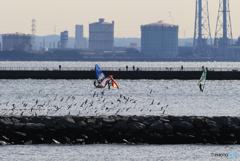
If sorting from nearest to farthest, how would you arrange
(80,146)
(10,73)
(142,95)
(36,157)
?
1. (36,157)
2. (80,146)
3. (142,95)
4. (10,73)

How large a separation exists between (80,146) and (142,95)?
61.5m

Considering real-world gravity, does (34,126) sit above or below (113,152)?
above

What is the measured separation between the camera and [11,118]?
33.8 m

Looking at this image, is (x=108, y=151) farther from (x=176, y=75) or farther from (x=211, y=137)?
(x=176, y=75)

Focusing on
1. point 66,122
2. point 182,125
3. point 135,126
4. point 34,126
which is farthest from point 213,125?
point 34,126

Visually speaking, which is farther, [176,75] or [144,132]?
[176,75]

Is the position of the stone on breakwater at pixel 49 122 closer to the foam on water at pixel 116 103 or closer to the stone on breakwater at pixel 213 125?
the foam on water at pixel 116 103

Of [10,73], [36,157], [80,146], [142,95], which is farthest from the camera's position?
[10,73]

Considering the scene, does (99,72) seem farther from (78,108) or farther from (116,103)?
(78,108)

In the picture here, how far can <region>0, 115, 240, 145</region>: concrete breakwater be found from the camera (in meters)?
33.2

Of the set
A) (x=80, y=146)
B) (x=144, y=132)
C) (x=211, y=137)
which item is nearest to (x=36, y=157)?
(x=80, y=146)

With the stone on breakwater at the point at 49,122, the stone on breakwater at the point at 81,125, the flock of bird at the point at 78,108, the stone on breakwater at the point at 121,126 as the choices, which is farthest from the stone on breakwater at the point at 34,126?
the flock of bird at the point at 78,108

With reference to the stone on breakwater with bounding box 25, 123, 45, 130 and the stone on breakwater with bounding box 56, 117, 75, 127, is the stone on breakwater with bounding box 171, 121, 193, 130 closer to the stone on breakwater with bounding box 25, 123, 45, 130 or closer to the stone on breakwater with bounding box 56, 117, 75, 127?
the stone on breakwater with bounding box 56, 117, 75, 127

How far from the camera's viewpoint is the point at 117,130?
33.4 meters
